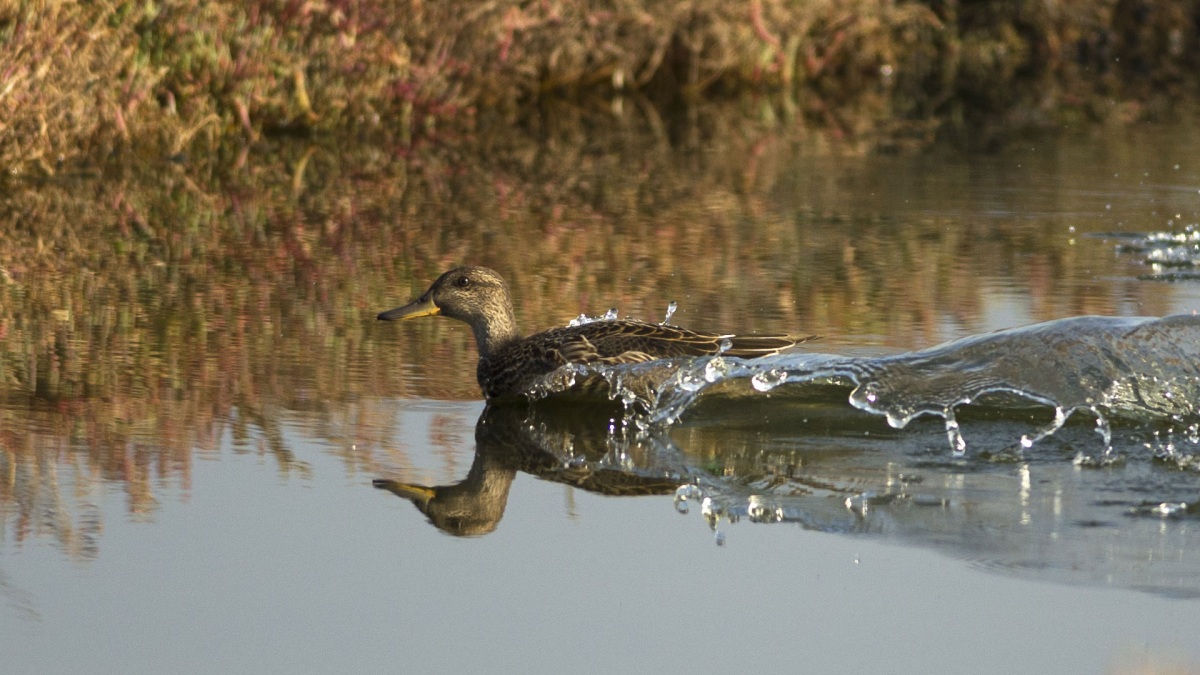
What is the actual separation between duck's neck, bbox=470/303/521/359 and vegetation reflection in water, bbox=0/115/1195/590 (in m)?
0.22

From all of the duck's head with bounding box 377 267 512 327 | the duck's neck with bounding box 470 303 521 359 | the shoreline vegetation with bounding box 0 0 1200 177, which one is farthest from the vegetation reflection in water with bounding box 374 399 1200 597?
the shoreline vegetation with bounding box 0 0 1200 177

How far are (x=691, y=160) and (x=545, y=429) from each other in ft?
29.0

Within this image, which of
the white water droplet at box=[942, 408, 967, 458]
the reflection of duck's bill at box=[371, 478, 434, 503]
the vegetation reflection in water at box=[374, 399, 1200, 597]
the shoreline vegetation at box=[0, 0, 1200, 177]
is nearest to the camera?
the vegetation reflection in water at box=[374, 399, 1200, 597]

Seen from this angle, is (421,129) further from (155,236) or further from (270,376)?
(270,376)

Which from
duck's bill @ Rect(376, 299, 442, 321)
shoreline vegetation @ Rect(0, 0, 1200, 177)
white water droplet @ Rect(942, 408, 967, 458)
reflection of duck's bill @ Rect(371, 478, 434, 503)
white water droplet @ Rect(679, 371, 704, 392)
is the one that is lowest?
reflection of duck's bill @ Rect(371, 478, 434, 503)

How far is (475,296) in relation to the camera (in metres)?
7.76

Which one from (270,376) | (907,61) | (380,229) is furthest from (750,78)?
(270,376)

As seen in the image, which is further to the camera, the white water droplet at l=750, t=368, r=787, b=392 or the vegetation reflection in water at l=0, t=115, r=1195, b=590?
the white water droplet at l=750, t=368, r=787, b=392

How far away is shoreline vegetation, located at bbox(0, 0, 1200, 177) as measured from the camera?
13727 mm

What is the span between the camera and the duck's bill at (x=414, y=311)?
7918 mm

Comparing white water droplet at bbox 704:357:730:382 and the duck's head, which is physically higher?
the duck's head

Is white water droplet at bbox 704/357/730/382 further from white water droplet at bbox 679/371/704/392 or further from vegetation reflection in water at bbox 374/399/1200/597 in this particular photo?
vegetation reflection in water at bbox 374/399/1200/597

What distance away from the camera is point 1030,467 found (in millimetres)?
6551

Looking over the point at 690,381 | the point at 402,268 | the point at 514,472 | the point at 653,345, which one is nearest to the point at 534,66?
the point at 402,268
